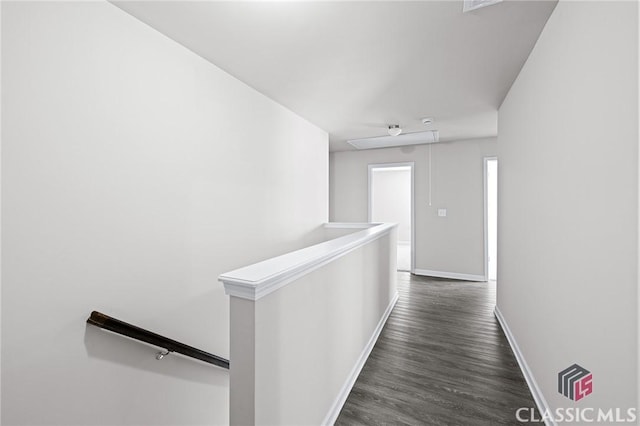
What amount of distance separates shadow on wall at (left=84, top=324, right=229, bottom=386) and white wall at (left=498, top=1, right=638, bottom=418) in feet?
7.45

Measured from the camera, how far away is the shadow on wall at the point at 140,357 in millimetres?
1541

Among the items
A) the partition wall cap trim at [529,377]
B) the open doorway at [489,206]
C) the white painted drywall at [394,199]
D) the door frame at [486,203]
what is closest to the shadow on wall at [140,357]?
the partition wall cap trim at [529,377]

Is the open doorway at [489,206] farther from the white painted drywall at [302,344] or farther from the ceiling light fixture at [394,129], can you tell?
the white painted drywall at [302,344]

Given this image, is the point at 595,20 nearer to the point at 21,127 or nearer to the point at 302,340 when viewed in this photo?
the point at 302,340

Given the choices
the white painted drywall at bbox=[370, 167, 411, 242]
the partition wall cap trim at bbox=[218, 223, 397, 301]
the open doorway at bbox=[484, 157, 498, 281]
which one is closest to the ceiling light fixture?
the open doorway at bbox=[484, 157, 498, 281]

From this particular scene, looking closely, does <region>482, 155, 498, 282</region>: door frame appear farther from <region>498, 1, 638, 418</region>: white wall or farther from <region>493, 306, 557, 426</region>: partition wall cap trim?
<region>498, 1, 638, 418</region>: white wall

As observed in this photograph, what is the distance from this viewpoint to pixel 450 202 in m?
5.12

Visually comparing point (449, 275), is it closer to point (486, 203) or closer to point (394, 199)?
point (486, 203)

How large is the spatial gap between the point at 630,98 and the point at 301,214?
3.04 m

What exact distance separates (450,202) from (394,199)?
15.5 feet

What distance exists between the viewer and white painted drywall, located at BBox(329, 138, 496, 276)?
490cm

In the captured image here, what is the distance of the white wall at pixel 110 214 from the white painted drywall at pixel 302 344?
100 cm

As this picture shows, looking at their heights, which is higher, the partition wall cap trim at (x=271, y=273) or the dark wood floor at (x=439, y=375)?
the partition wall cap trim at (x=271, y=273)

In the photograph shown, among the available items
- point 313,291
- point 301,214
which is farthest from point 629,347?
point 301,214
